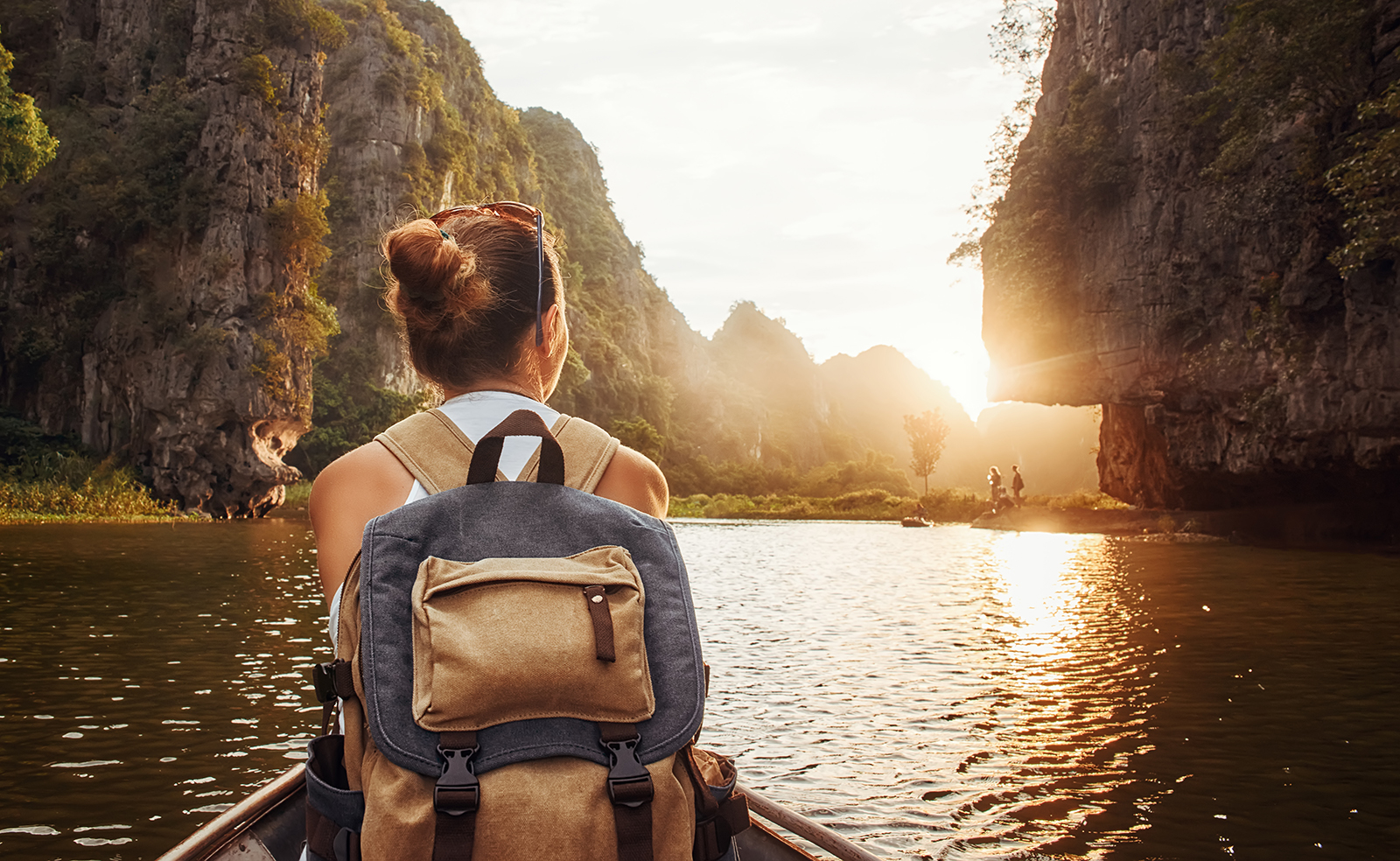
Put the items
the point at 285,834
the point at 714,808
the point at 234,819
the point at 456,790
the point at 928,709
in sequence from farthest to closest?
the point at 928,709, the point at 285,834, the point at 234,819, the point at 714,808, the point at 456,790

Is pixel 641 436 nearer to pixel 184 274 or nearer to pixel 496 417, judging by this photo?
pixel 184 274

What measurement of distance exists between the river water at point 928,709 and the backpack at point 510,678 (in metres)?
3.32

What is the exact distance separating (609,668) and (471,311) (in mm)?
769

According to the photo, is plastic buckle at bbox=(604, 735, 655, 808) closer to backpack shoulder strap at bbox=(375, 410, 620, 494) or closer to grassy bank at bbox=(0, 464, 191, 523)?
backpack shoulder strap at bbox=(375, 410, 620, 494)

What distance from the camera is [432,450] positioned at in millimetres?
1620

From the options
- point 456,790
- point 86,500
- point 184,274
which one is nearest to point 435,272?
point 456,790

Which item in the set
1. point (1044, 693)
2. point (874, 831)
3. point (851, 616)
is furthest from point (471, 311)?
point (851, 616)

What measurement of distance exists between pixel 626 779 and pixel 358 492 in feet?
2.33

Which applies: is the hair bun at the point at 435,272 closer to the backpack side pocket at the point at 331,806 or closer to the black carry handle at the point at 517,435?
the black carry handle at the point at 517,435

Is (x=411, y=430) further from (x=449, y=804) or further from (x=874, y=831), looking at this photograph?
(x=874, y=831)

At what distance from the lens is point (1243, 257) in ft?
67.9

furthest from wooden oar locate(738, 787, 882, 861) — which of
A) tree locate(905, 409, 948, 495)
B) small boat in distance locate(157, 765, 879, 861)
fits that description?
tree locate(905, 409, 948, 495)

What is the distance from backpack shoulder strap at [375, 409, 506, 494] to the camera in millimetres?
1594

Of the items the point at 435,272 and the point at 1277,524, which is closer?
the point at 435,272
